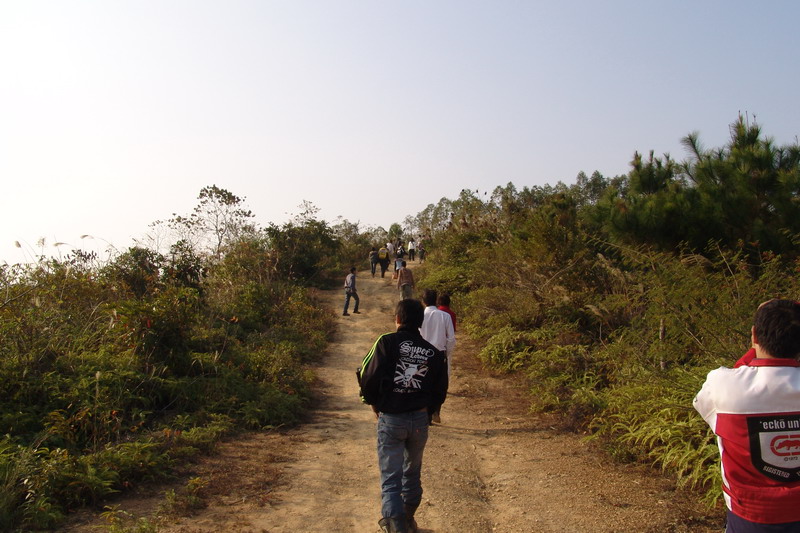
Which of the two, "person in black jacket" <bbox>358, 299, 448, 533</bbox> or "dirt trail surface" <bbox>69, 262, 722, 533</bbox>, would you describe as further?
"dirt trail surface" <bbox>69, 262, 722, 533</bbox>

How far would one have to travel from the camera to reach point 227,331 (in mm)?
11625

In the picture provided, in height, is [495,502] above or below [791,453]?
below

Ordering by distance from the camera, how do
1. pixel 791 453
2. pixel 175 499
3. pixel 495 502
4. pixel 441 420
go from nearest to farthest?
pixel 791 453
pixel 175 499
pixel 495 502
pixel 441 420

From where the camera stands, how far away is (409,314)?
4.38m

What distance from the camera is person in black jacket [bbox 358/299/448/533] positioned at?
4156mm

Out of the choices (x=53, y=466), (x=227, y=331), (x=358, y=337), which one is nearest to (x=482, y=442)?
(x=53, y=466)

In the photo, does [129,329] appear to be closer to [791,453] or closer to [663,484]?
[663,484]

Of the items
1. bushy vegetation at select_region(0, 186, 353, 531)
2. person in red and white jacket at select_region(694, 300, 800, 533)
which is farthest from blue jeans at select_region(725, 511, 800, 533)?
bushy vegetation at select_region(0, 186, 353, 531)

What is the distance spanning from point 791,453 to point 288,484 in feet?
14.1

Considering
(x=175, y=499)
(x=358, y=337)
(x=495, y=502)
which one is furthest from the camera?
(x=358, y=337)

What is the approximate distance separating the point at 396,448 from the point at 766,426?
2.41m

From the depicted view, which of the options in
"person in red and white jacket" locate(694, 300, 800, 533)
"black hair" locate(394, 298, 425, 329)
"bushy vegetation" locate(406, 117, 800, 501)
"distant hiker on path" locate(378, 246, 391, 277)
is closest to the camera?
"person in red and white jacket" locate(694, 300, 800, 533)

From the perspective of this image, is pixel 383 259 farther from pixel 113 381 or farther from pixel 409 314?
pixel 409 314

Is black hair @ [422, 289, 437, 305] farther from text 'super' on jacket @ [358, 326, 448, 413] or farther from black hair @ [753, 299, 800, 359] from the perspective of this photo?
black hair @ [753, 299, 800, 359]
